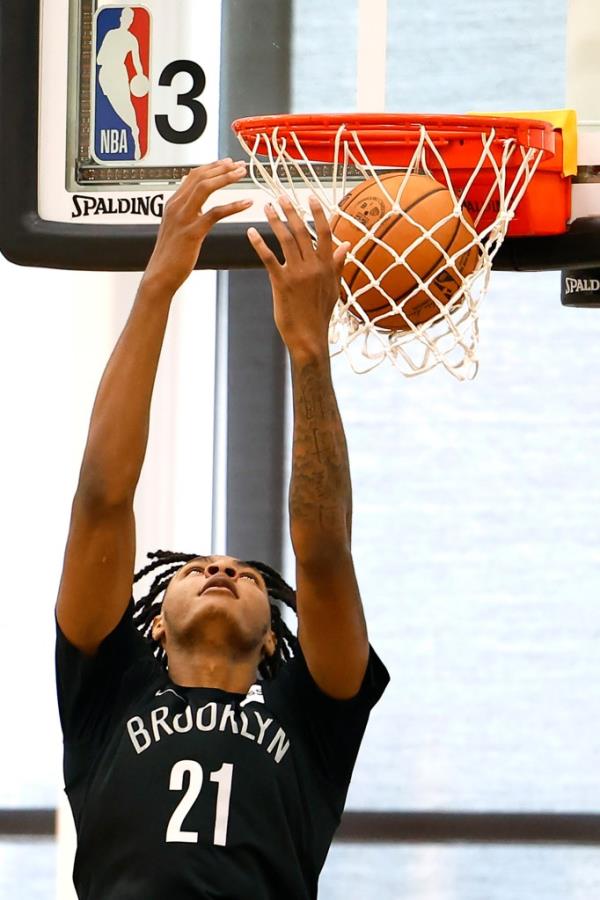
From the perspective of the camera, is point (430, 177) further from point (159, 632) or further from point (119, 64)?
point (159, 632)

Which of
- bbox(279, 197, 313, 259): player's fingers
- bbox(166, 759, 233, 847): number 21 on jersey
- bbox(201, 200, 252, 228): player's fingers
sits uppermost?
bbox(201, 200, 252, 228): player's fingers

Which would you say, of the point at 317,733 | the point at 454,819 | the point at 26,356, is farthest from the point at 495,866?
the point at 26,356

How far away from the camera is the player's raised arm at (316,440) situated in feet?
5.58

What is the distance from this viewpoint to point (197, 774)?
1.90 m

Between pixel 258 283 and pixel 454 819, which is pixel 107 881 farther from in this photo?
pixel 258 283

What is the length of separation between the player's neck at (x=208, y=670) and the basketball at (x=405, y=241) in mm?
550

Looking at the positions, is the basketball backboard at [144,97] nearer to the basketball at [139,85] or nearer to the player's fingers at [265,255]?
the basketball at [139,85]

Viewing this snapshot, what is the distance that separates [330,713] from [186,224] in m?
0.71

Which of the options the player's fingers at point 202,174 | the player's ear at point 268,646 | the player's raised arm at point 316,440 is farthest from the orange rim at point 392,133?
the player's ear at point 268,646

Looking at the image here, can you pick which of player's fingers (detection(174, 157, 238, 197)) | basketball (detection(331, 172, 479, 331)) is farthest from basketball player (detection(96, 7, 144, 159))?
basketball (detection(331, 172, 479, 331))

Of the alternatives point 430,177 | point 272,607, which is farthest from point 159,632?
point 430,177

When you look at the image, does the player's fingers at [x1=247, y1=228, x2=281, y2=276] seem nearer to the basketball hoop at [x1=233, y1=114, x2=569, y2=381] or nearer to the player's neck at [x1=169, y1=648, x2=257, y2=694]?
the basketball hoop at [x1=233, y1=114, x2=569, y2=381]

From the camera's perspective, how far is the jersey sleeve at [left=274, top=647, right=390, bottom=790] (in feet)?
6.33

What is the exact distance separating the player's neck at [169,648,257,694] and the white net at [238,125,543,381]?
0.49m
